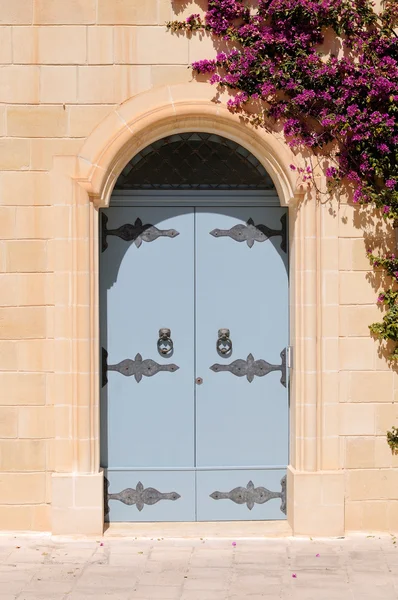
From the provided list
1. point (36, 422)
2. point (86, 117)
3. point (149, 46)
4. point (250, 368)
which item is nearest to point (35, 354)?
point (36, 422)

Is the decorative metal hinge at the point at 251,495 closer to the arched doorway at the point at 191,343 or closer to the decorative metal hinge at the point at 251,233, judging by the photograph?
the arched doorway at the point at 191,343

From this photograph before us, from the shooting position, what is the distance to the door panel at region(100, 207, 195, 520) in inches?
228

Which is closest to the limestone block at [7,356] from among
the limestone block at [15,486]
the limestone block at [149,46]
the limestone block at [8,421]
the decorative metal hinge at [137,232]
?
the limestone block at [8,421]

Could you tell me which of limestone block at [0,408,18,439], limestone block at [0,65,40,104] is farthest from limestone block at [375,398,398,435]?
limestone block at [0,65,40,104]

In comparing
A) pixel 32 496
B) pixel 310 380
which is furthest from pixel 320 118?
pixel 32 496

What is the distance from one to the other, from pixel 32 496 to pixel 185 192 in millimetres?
2423

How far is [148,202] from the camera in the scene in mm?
5797

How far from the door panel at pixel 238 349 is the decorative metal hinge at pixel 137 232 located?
0.26 m

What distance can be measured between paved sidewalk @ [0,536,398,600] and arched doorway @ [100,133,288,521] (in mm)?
451

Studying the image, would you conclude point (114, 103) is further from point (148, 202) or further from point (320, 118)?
point (320, 118)

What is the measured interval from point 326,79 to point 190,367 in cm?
224

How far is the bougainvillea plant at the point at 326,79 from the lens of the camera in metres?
5.42

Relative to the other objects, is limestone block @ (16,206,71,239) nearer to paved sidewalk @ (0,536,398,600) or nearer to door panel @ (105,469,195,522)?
door panel @ (105,469,195,522)

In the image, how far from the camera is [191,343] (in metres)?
5.80
